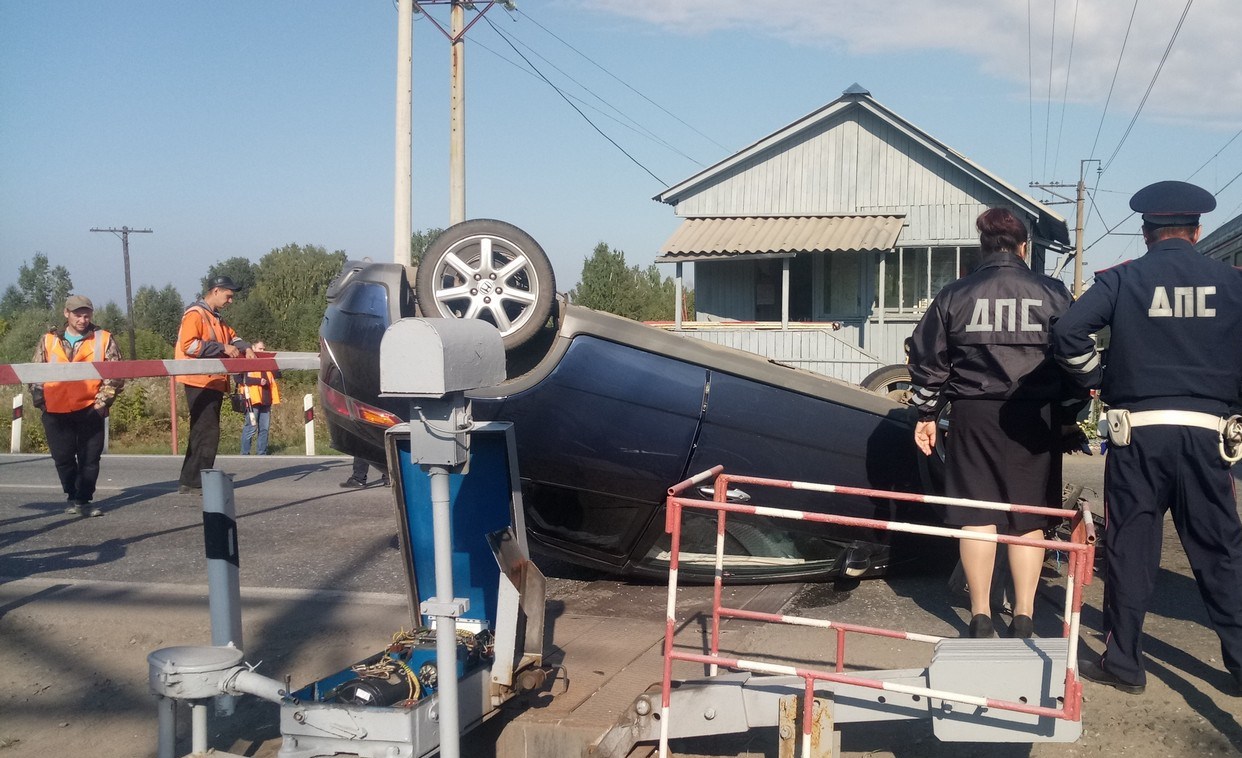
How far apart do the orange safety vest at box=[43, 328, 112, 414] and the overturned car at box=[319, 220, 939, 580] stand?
3962 millimetres

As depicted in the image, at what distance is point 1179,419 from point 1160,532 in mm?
458

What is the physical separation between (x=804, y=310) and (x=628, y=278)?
98.2 ft

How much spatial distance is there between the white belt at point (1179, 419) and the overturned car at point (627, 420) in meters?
1.26

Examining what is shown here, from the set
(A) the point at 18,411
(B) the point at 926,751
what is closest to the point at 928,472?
(B) the point at 926,751

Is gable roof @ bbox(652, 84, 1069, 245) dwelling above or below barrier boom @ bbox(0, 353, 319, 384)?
above

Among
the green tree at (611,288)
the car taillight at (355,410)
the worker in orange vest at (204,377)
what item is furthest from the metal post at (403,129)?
the green tree at (611,288)

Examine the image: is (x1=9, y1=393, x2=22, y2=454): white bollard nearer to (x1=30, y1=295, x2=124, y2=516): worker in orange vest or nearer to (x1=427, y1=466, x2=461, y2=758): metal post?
(x1=30, y1=295, x2=124, y2=516): worker in orange vest

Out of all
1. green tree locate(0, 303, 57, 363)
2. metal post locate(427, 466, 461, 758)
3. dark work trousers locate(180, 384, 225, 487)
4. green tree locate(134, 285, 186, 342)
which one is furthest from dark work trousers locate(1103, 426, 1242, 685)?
green tree locate(134, 285, 186, 342)

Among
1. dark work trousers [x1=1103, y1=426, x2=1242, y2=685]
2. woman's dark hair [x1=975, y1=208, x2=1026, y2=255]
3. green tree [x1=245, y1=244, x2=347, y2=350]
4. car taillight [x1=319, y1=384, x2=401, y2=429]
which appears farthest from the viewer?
green tree [x1=245, y1=244, x2=347, y2=350]

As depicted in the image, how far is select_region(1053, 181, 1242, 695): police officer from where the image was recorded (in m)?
3.77

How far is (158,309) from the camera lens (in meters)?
75.9

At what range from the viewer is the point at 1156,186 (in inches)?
162

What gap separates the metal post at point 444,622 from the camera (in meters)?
2.84

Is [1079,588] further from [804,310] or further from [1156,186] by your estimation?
[804,310]
